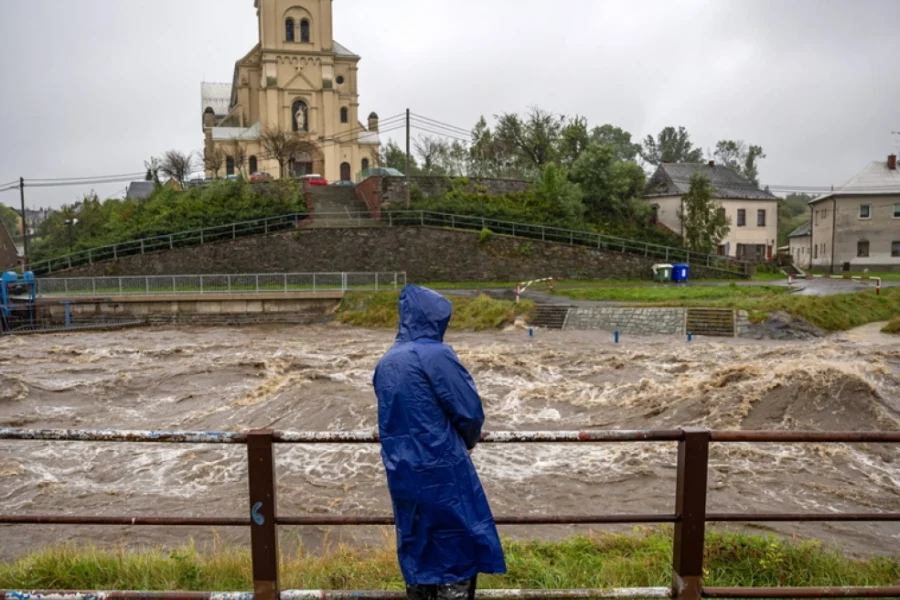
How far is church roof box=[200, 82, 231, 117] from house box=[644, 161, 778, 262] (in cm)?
5034

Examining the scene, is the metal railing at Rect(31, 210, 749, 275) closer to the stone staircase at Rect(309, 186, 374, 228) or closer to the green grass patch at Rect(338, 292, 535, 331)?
the stone staircase at Rect(309, 186, 374, 228)

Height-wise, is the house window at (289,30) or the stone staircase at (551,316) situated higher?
the house window at (289,30)

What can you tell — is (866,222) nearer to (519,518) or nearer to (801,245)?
(801,245)

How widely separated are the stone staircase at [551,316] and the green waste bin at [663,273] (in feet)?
37.0

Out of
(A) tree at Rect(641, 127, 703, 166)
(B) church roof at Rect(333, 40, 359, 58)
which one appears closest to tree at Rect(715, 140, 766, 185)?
(A) tree at Rect(641, 127, 703, 166)

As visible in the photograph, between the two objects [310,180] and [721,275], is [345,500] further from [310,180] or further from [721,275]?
[310,180]

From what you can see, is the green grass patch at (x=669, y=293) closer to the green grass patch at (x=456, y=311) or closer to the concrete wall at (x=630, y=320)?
the concrete wall at (x=630, y=320)

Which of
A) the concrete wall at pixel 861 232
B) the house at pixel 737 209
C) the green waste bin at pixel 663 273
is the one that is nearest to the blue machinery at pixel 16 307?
the green waste bin at pixel 663 273

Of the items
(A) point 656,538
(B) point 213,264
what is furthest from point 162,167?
(A) point 656,538

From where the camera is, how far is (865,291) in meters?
28.5

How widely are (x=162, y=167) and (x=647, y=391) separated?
53291mm

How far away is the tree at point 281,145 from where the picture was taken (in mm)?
53625

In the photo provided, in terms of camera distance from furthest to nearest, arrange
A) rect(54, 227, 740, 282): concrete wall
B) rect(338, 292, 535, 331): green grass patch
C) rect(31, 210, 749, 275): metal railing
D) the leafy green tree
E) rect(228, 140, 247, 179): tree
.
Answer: rect(228, 140, 247, 179): tree, the leafy green tree, rect(31, 210, 749, 275): metal railing, rect(54, 227, 740, 282): concrete wall, rect(338, 292, 535, 331): green grass patch

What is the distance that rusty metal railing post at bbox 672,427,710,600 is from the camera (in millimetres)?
3525
